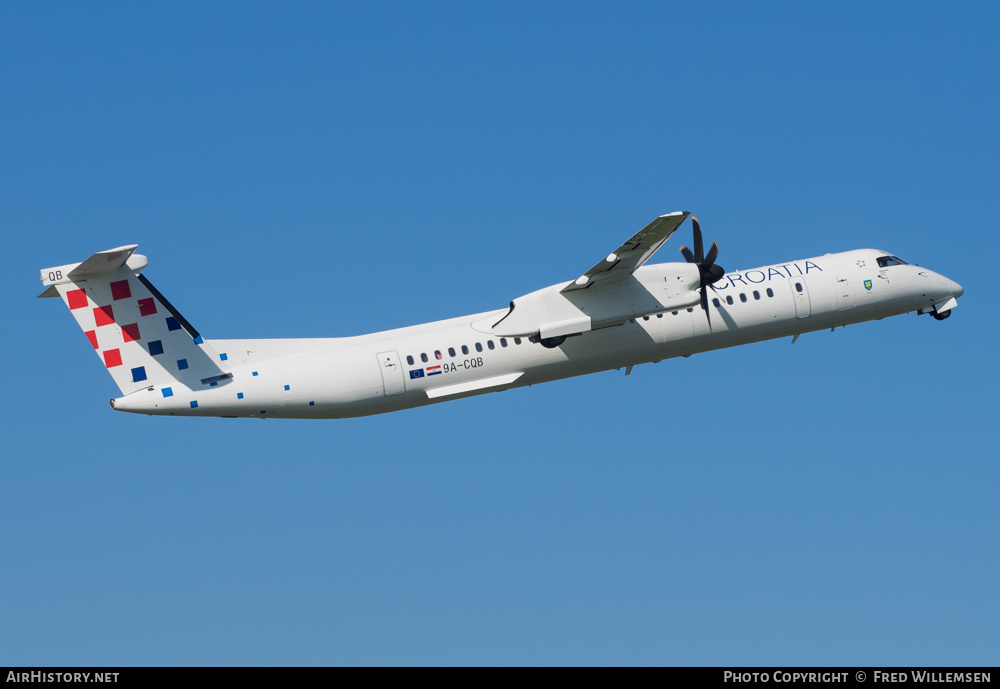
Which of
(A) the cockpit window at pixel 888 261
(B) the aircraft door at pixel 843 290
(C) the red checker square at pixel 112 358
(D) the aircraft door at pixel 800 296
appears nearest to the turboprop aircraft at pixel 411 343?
(C) the red checker square at pixel 112 358

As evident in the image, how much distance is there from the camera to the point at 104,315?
27.9m

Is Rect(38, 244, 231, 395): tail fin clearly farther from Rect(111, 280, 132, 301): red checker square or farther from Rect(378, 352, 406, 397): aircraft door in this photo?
Rect(378, 352, 406, 397): aircraft door

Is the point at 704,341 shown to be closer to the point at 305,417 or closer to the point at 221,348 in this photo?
the point at 305,417

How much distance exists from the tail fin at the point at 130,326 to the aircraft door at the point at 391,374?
3818 mm

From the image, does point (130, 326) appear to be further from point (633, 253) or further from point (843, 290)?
point (843, 290)

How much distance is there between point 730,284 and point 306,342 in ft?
38.8

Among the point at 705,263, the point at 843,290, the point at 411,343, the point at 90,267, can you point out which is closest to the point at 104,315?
the point at 90,267

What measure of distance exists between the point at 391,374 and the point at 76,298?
7894mm

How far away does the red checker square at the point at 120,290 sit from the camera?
27.9 metres

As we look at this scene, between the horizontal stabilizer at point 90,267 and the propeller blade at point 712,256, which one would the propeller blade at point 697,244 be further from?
the horizontal stabilizer at point 90,267

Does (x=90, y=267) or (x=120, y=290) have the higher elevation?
(x=90, y=267)
